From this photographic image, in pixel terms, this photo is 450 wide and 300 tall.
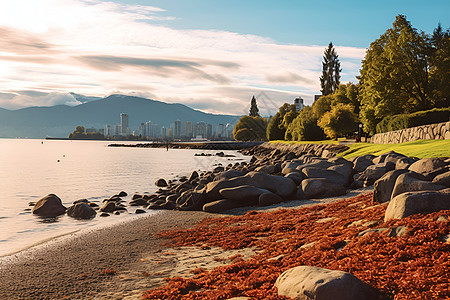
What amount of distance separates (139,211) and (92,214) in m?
2.56

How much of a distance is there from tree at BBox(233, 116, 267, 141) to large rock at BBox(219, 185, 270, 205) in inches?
4912

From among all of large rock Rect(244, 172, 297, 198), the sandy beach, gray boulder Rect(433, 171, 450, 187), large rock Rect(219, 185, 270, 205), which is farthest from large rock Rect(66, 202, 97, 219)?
gray boulder Rect(433, 171, 450, 187)

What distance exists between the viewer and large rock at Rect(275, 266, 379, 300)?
229 inches

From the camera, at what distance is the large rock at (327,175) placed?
2044cm

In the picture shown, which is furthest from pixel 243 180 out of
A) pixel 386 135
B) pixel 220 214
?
pixel 386 135

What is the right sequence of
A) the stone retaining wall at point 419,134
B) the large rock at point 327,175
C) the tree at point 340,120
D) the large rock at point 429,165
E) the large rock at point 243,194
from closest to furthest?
the large rock at point 429,165 → the large rock at point 243,194 → the large rock at point 327,175 → the stone retaining wall at point 419,134 → the tree at point 340,120

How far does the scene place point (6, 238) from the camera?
16047 mm

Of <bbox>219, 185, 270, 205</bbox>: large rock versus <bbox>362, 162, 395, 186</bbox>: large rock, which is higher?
<bbox>362, 162, 395, 186</bbox>: large rock

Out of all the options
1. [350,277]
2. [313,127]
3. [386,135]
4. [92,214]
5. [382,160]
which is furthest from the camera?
[313,127]

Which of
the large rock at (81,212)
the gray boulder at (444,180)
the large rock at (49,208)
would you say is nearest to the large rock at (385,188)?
the gray boulder at (444,180)

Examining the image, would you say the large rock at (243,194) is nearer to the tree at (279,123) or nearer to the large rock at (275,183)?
the large rock at (275,183)

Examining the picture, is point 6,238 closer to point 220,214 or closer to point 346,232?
point 220,214

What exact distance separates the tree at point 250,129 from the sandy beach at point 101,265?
429ft

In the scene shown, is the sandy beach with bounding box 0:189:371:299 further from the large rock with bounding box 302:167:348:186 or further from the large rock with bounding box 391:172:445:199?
the large rock with bounding box 302:167:348:186
